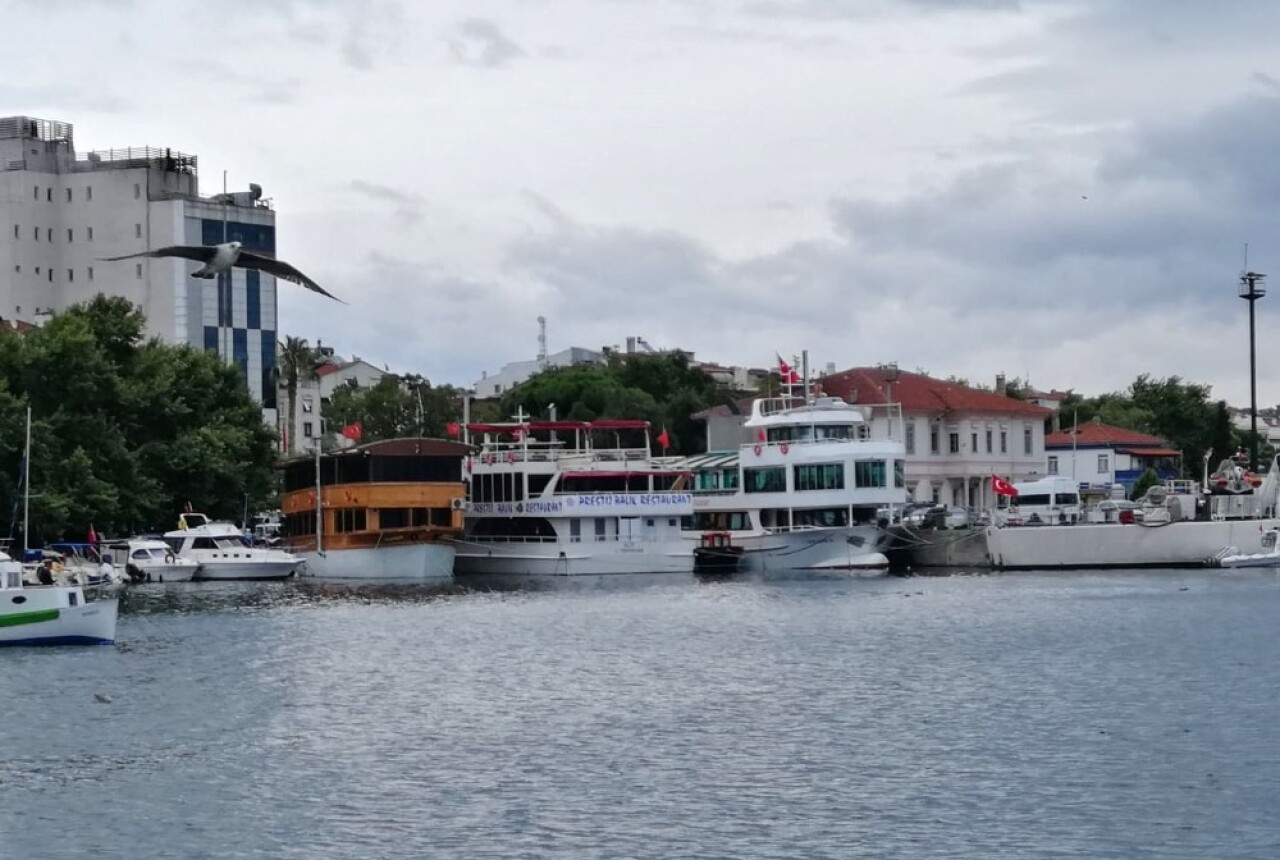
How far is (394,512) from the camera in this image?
88688 millimetres

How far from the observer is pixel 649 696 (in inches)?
1796

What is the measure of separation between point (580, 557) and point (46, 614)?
3884 centimetres

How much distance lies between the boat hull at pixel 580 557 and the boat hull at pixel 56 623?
118 feet

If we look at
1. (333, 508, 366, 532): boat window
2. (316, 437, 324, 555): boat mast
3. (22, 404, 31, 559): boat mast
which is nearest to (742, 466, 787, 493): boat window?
(333, 508, 366, 532): boat window

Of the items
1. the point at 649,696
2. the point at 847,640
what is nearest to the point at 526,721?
the point at 649,696

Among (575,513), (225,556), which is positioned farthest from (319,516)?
(575,513)

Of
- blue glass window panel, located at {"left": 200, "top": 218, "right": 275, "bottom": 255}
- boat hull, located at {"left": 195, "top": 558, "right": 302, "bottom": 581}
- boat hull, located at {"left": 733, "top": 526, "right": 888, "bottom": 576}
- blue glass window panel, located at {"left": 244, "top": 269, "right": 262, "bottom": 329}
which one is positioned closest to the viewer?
boat hull, located at {"left": 195, "top": 558, "right": 302, "bottom": 581}

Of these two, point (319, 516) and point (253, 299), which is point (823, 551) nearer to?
point (319, 516)

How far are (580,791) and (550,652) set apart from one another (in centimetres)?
2189

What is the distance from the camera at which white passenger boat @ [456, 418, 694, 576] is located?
92.1 meters

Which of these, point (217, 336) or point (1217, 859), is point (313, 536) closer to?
point (217, 336)

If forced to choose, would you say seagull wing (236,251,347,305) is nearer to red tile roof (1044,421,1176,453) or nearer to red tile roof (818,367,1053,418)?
red tile roof (818,367,1053,418)

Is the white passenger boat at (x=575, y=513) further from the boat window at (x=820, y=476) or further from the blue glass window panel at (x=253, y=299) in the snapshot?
the blue glass window panel at (x=253, y=299)

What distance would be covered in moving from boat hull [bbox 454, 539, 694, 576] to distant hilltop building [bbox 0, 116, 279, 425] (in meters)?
50.6
